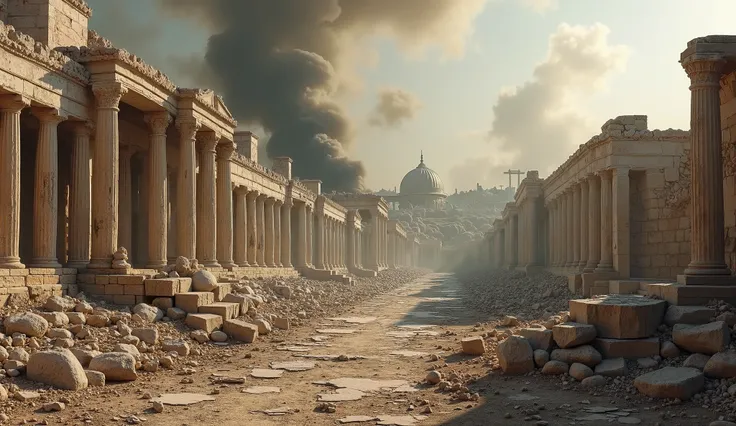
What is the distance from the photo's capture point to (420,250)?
392 ft

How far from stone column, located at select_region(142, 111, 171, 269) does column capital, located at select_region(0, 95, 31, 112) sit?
196 inches

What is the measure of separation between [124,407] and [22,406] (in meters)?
1.21

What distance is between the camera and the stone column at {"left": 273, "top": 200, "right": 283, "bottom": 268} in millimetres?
36381

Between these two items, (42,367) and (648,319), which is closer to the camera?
(42,367)

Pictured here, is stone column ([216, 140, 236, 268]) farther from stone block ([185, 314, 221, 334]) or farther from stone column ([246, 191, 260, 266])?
stone block ([185, 314, 221, 334])

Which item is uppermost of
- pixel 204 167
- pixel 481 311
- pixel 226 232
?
pixel 204 167

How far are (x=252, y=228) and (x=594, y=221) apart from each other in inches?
581

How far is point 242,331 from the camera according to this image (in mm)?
15484

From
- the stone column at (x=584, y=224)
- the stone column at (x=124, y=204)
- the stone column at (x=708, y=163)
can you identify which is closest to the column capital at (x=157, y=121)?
the stone column at (x=124, y=204)

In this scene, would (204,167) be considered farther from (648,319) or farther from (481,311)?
(648,319)

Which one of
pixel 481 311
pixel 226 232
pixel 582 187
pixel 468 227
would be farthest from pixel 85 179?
pixel 468 227

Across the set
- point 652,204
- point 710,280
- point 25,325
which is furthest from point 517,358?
point 652,204

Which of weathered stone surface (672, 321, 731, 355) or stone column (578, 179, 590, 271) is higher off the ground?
stone column (578, 179, 590, 271)

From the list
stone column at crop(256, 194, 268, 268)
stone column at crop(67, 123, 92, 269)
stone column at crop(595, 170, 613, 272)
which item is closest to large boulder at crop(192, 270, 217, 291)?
stone column at crop(67, 123, 92, 269)
